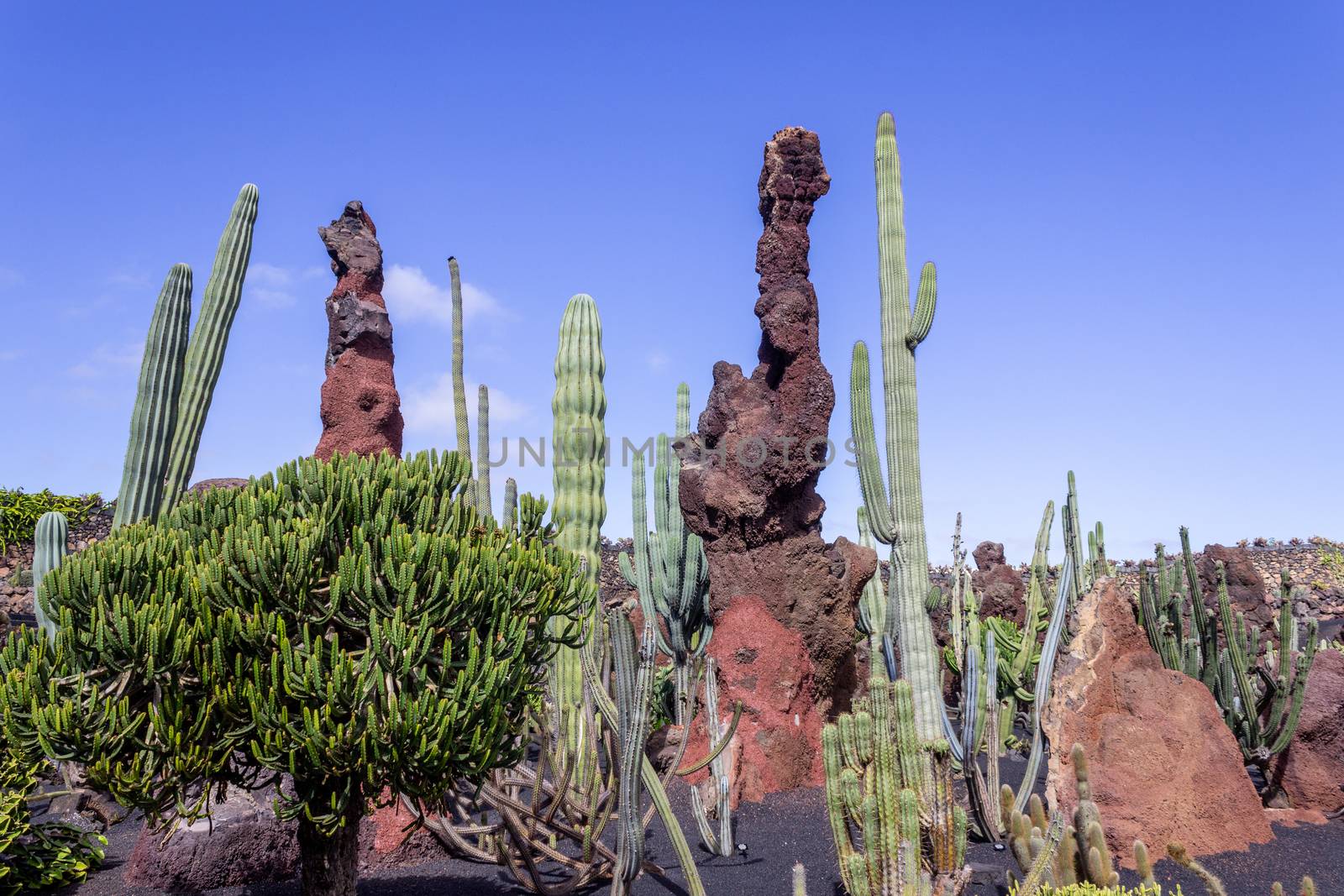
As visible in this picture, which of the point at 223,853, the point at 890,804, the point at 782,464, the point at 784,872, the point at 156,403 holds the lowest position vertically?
the point at 784,872

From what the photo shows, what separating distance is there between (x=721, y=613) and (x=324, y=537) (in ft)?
17.1

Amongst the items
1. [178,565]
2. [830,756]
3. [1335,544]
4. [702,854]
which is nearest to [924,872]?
[830,756]

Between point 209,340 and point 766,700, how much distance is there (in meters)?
5.75

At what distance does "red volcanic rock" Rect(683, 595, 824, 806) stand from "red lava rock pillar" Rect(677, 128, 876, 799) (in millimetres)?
11

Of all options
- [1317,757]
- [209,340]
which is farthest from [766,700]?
[209,340]

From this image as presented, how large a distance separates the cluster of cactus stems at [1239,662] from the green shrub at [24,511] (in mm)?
15773

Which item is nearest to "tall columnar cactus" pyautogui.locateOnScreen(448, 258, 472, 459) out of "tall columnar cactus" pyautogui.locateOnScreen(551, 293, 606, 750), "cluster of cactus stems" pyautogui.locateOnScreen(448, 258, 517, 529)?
"cluster of cactus stems" pyautogui.locateOnScreen(448, 258, 517, 529)

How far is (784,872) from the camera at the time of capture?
6480 millimetres

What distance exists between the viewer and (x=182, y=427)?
812cm

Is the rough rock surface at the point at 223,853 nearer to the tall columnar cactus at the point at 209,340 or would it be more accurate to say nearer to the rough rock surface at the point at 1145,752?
the tall columnar cactus at the point at 209,340

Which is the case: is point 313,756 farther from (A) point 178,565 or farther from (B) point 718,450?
(B) point 718,450

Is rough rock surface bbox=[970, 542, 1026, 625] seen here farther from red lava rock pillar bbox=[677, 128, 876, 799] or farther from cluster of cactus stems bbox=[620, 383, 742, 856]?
cluster of cactus stems bbox=[620, 383, 742, 856]

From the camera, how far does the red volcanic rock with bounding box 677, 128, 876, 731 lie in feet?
30.2

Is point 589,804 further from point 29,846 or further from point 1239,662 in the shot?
point 1239,662
